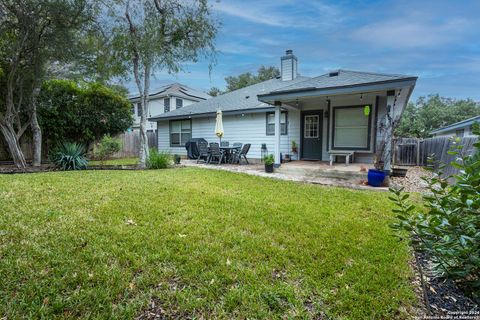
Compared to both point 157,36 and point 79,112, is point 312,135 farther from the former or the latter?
point 79,112

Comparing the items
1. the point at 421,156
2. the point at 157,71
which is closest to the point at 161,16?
the point at 157,71

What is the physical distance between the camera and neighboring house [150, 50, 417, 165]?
768 centimetres

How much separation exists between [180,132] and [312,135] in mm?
7899

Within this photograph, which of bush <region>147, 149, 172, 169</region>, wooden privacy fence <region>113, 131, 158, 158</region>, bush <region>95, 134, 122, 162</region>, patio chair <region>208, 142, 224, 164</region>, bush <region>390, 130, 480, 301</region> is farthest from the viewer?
wooden privacy fence <region>113, 131, 158, 158</region>

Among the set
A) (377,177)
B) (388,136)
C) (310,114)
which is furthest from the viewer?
(310,114)

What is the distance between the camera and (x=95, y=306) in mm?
1878

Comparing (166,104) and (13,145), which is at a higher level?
(166,104)

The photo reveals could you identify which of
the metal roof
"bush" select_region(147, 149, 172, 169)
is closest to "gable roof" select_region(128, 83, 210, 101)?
"bush" select_region(147, 149, 172, 169)

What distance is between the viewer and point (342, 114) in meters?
9.65

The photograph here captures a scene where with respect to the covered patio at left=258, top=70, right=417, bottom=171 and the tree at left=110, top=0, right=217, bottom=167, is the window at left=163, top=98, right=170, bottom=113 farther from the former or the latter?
the covered patio at left=258, top=70, right=417, bottom=171

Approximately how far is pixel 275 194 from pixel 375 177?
2.91 metres

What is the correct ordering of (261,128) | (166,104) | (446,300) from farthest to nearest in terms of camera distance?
1. (166,104)
2. (261,128)
3. (446,300)

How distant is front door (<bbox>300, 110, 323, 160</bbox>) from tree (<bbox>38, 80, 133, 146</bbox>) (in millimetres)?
9855

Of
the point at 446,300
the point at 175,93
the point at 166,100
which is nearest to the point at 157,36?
the point at 446,300
